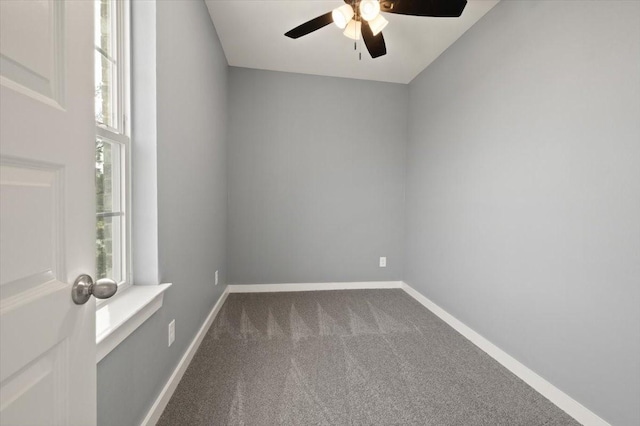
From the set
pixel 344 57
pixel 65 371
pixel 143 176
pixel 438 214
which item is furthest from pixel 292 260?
pixel 65 371

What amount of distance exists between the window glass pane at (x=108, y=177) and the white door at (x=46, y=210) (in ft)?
2.01

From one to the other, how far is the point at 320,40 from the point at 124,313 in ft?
8.20

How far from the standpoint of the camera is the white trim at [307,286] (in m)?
3.01

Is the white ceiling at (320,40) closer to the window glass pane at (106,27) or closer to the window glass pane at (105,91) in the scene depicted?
the window glass pane at (106,27)

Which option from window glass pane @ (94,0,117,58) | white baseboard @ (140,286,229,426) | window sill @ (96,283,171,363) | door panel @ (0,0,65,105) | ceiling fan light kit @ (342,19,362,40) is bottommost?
white baseboard @ (140,286,229,426)

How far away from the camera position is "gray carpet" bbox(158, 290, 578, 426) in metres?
1.37

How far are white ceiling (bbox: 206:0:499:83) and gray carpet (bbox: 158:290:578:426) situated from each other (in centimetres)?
254

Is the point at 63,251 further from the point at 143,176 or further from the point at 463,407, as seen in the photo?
the point at 463,407

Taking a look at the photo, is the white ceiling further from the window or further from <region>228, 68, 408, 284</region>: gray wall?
the window

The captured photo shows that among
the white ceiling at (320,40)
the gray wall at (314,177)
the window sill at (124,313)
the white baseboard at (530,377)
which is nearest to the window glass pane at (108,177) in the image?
the window sill at (124,313)

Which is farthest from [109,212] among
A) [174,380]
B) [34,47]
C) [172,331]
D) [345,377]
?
[345,377]

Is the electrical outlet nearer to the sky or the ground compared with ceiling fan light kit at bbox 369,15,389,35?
nearer to the ground

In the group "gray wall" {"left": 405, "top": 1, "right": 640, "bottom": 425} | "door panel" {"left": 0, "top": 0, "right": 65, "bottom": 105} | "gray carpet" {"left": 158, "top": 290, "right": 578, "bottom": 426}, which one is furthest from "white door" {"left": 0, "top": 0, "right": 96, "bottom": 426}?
"gray wall" {"left": 405, "top": 1, "right": 640, "bottom": 425}

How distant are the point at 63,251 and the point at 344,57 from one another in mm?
2794
